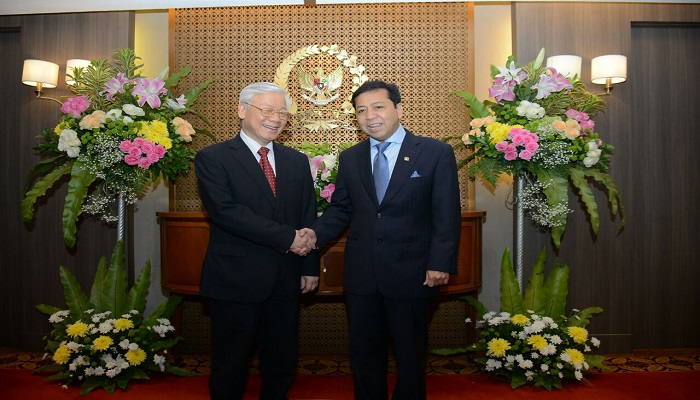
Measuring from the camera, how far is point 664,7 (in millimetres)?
4422

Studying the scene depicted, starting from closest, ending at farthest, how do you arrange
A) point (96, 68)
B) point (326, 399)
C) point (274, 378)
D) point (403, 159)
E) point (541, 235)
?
point (403, 159) → point (274, 378) → point (326, 399) → point (96, 68) → point (541, 235)

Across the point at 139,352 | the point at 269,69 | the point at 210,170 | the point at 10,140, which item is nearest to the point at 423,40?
the point at 269,69

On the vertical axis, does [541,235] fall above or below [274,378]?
above

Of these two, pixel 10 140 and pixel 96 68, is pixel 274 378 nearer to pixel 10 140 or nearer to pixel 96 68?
pixel 96 68

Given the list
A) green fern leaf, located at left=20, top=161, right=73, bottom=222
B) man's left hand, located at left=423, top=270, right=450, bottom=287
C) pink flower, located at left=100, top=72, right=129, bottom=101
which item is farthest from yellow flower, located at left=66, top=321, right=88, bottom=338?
man's left hand, located at left=423, top=270, right=450, bottom=287

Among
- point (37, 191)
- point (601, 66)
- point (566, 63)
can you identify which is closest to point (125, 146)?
point (37, 191)

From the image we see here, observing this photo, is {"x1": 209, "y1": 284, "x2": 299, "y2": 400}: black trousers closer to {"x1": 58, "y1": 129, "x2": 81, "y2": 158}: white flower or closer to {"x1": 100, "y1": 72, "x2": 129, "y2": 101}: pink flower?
{"x1": 58, "y1": 129, "x2": 81, "y2": 158}: white flower

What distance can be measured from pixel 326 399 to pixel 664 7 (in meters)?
4.24

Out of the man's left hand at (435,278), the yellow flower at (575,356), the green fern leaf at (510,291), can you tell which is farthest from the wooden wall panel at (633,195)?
the man's left hand at (435,278)

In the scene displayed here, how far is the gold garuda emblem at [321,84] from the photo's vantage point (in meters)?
4.50

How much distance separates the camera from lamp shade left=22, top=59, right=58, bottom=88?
13.8 feet

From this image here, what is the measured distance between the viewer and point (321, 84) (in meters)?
4.50

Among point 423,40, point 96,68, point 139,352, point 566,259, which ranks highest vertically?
point 423,40

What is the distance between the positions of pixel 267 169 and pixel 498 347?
1.98 meters
